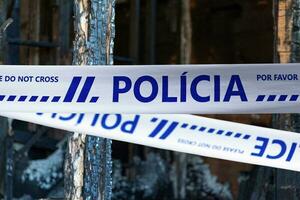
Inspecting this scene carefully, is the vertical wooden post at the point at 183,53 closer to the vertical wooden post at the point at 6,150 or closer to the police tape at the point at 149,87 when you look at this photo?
the vertical wooden post at the point at 6,150

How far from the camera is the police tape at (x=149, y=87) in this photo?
411cm

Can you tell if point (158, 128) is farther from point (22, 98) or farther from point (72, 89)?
point (22, 98)

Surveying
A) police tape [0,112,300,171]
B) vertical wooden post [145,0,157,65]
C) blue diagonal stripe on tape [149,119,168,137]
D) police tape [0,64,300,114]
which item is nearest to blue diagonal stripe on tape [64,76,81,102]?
police tape [0,64,300,114]

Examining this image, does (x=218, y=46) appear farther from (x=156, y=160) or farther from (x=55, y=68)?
(x=55, y=68)

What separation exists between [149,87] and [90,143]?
68cm

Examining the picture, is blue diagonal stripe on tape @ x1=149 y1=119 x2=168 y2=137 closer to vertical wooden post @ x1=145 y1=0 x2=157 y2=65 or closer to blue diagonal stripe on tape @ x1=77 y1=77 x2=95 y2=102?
blue diagonal stripe on tape @ x1=77 y1=77 x2=95 y2=102

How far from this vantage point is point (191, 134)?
4391 millimetres

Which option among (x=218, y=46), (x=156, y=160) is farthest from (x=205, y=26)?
(x=156, y=160)

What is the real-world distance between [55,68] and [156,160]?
661 cm

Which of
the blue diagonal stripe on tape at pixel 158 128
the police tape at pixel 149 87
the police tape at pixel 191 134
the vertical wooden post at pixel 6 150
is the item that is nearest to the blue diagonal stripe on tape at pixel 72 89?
the police tape at pixel 149 87

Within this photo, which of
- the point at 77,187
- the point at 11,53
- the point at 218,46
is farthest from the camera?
the point at 218,46

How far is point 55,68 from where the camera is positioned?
4137 mm

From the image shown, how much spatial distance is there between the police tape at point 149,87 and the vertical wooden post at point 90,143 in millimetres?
396

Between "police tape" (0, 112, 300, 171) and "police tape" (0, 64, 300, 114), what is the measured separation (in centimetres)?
16
